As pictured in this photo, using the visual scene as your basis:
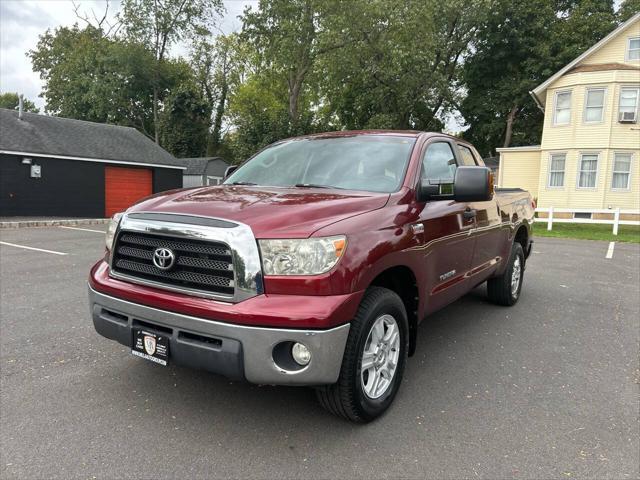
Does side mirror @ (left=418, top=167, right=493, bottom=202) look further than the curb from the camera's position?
No

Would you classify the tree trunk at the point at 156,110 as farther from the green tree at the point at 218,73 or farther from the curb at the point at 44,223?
the curb at the point at 44,223

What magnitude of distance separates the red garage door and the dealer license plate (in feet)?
65.1

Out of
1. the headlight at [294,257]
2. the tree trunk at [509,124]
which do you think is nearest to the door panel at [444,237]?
the headlight at [294,257]

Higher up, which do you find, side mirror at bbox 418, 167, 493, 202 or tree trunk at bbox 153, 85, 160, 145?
tree trunk at bbox 153, 85, 160, 145

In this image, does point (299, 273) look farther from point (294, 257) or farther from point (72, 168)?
point (72, 168)

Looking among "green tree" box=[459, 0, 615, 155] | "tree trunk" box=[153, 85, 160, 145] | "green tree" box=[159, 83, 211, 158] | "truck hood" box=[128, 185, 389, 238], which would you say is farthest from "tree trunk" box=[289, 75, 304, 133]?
"truck hood" box=[128, 185, 389, 238]

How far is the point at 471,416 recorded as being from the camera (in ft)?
10.1

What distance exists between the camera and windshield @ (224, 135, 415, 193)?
353cm

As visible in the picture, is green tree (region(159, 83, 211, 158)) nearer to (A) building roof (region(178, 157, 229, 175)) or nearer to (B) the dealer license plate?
(A) building roof (region(178, 157, 229, 175))

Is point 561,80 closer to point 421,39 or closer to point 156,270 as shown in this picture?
point 421,39

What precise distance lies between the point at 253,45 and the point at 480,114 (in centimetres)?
1547

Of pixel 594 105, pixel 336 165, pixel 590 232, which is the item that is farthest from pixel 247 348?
pixel 594 105

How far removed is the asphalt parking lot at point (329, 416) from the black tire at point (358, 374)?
0.42 ft

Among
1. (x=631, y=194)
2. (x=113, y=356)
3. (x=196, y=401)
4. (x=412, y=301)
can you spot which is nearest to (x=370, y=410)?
(x=412, y=301)
